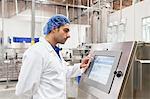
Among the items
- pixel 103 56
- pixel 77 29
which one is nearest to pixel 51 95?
pixel 103 56

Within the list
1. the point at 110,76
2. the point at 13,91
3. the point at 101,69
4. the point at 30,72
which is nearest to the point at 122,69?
the point at 110,76

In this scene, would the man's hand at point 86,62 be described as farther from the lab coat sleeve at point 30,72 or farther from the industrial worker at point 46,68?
the lab coat sleeve at point 30,72

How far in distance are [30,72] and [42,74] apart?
0.09 m

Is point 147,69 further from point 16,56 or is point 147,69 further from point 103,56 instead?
point 16,56

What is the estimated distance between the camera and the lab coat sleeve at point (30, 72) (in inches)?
51.8

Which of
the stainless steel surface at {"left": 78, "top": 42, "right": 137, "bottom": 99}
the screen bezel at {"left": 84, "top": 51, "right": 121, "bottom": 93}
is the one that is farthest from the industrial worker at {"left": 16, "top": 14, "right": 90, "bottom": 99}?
the stainless steel surface at {"left": 78, "top": 42, "right": 137, "bottom": 99}

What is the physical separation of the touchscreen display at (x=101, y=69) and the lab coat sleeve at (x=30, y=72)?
0.39 m

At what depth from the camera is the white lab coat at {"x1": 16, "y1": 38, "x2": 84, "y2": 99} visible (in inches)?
52.1

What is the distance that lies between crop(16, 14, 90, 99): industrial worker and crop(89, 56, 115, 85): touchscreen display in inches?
4.8

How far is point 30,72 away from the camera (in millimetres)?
1324

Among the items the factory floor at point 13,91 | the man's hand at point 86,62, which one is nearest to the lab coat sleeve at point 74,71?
the man's hand at point 86,62

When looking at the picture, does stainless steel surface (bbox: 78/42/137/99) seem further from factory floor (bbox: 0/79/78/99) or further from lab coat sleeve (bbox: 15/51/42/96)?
factory floor (bbox: 0/79/78/99)

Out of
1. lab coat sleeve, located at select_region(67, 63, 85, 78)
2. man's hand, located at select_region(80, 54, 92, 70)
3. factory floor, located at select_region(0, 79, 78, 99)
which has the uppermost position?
man's hand, located at select_region(80, 54, 92, 70)

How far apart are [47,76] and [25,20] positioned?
4917 mm
